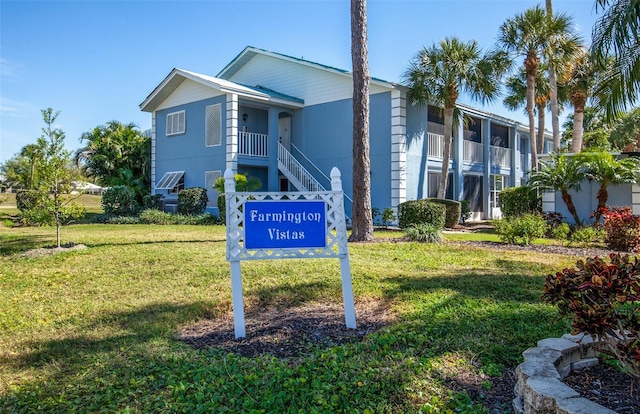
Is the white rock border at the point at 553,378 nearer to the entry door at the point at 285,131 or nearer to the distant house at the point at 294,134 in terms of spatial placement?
the distant house at the point at 294,134

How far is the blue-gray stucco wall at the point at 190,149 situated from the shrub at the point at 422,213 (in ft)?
25.8

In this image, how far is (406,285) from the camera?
6641 mm

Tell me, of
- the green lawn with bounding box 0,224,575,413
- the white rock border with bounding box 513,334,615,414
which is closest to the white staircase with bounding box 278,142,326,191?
the green lawn with bounding box 0,224,575,413

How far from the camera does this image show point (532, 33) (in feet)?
61.0

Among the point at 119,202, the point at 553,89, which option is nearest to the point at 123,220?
the point at 119,202

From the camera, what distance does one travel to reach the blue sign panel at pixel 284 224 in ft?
16.2

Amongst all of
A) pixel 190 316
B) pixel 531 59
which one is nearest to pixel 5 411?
pixel 190 316

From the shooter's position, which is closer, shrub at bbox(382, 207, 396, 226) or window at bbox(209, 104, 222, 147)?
shrub at bbox(382, 207, 396, 226)

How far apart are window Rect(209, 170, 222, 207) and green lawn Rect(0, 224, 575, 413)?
10.6 meters

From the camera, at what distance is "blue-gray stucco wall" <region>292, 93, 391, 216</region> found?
59.1 ft

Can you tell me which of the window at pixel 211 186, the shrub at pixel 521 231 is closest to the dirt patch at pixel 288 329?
the shrub at pixel 521 231

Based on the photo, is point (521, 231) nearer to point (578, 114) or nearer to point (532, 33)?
point (532, 33)

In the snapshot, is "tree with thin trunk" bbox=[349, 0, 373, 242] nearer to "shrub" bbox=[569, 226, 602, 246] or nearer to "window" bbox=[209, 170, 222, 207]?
"shrub" bbox=[569, 226, 602, 246]

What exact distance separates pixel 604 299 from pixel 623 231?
8.90 m
